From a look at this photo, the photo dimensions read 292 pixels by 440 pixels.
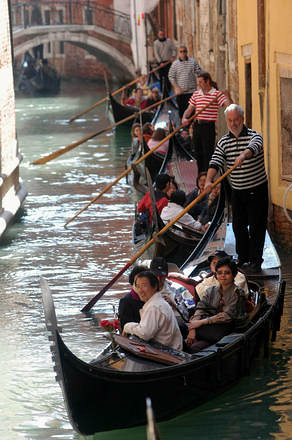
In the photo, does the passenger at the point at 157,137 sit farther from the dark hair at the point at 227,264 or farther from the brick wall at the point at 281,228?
the dark hair at the point at 227,264

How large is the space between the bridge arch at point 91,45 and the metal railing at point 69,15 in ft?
0.90

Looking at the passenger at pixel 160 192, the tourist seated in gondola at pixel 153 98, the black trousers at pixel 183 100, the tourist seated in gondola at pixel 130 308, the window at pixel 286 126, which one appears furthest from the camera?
the tourist seated in gondola at pixel 153 98

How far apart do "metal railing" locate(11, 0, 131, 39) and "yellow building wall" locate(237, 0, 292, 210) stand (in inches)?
501

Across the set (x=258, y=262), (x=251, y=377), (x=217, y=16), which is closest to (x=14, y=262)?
(x=258, y=262)

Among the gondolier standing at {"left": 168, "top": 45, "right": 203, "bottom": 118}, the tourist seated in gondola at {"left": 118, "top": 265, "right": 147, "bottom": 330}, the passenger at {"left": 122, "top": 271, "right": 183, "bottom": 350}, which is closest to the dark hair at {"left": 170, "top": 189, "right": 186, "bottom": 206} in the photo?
the tourist seated in gondola at {"left": 118, "top": 265, "right": 147, "bottom": 330}

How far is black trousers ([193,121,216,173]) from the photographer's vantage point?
6359 millimetres

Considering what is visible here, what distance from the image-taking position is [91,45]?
1909 cm

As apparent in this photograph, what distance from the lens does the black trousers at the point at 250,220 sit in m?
4.21

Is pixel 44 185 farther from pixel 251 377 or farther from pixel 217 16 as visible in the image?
pixel 251 377

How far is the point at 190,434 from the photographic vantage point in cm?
321

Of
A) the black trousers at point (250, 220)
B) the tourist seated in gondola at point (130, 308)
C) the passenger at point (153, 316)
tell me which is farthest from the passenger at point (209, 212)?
the passenger at point (153, 316)

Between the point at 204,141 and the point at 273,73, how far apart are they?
3.18 ft

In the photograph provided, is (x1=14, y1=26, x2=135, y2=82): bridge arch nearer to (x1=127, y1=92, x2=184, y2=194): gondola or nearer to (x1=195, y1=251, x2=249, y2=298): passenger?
(x1=127, y1=92, x2=184, y2=194): gondola

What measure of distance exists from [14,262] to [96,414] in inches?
113
